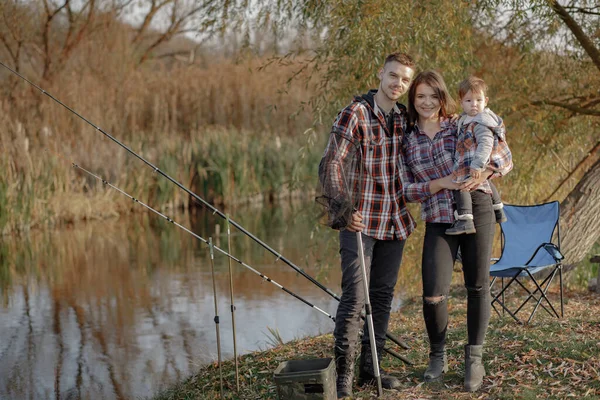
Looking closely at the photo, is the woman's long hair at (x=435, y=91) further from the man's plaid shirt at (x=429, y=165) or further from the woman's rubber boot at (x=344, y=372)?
the woman's rubber boot at (x=344, y=372)

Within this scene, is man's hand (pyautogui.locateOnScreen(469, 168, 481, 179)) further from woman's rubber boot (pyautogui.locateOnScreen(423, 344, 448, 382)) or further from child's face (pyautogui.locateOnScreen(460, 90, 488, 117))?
woman's rubber boot (pyautogui.locateOnScreen(423, 344, 448, 382))

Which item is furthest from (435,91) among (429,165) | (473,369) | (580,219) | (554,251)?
(580,219)

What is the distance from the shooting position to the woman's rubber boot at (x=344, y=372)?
349 cm

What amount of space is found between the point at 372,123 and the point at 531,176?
14.4 feet

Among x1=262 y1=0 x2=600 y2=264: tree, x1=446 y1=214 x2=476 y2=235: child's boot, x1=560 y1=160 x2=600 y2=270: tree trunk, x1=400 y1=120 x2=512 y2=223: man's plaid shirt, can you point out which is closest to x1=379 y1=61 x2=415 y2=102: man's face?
x1=400 y1=120 x2=512 y2=223: man's plaid shirt

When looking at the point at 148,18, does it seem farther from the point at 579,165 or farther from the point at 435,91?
the point at 435,91

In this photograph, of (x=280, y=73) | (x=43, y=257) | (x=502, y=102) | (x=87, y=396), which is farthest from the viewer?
(x=280, y=73)

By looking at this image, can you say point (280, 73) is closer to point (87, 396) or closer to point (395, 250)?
point (87, 396)

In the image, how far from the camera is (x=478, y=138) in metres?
3.48

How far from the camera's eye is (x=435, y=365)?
3.68 m

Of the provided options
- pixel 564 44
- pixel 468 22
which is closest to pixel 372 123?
pixel 468 22

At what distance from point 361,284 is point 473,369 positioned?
2.13 ft

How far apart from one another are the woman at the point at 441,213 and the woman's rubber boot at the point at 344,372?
0.39m

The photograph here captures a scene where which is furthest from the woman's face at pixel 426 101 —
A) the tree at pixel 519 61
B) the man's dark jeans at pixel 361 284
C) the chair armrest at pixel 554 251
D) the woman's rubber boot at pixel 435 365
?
the tree at pixel 519 61
